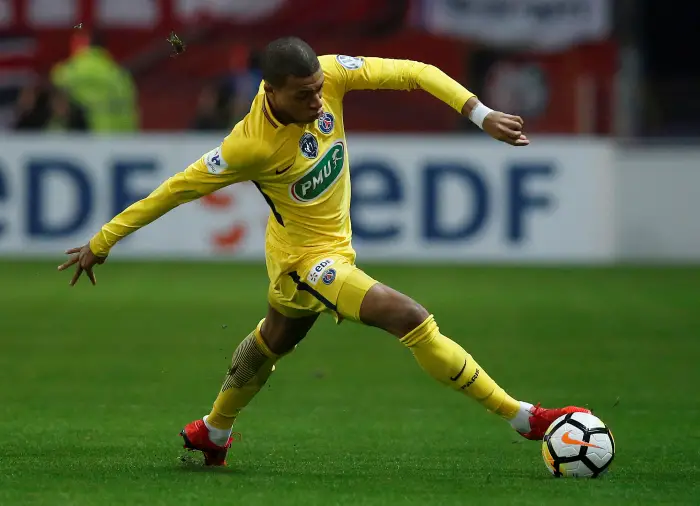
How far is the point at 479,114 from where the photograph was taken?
21.8 feet

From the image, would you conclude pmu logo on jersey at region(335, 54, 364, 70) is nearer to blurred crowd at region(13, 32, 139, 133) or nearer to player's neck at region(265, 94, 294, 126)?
player's neck at region(265, 94, 294, 126)

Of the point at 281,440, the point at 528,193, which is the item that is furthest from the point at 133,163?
the point at 281,440

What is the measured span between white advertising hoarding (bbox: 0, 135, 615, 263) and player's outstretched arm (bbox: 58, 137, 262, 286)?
35.1 ft

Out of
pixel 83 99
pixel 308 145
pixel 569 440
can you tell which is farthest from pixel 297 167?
pixel 83 99

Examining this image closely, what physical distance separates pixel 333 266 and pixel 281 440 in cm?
138

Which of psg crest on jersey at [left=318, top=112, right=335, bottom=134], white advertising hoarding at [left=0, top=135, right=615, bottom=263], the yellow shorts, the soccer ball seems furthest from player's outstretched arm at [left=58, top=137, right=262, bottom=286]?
white advertising hoarding at [left=0, top=135, right=615, bottom=263]

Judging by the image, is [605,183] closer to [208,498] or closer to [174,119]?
[174,119]

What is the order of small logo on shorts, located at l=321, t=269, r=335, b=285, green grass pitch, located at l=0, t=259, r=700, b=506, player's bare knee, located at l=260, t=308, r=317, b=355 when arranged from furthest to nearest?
player's bare knee, located at l=260, t=308, r=317, b=355
small logo on shorts, located at l=321, t=269, r=335, b=285
green grass pitch, located at l=0, t=259, r=700, b=506

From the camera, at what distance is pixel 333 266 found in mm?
6648

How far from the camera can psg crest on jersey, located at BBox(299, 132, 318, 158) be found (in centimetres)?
663

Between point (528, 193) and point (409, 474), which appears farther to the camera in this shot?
point (528, 193)

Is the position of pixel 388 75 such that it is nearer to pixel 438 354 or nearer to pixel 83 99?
pixel 438 354

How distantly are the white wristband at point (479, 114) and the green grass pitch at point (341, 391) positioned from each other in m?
1.53

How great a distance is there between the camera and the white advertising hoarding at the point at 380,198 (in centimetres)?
1731
